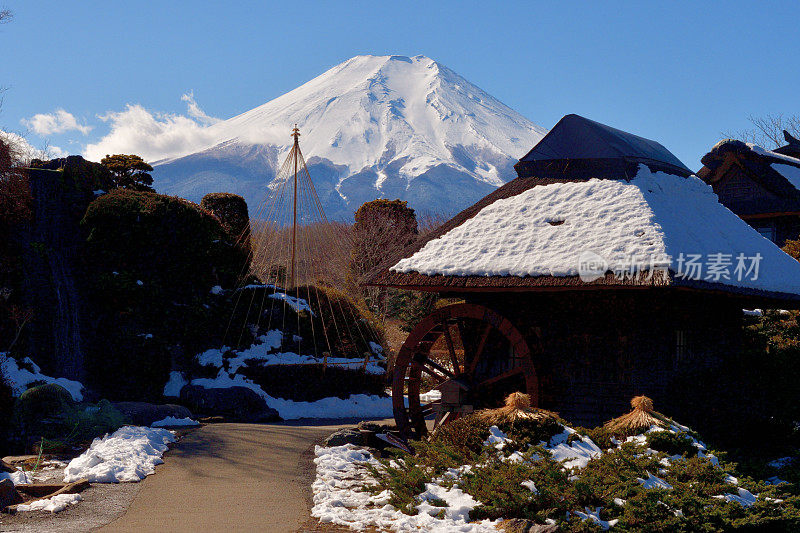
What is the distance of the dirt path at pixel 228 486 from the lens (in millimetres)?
6980

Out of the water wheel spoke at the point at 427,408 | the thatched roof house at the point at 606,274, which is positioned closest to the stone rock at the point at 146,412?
the water wheel spoke at the point at 427,408

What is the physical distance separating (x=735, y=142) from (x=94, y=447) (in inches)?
938

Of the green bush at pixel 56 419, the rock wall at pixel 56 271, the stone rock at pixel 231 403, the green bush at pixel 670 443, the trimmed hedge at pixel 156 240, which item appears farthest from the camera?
the trimmed hedge at pixel 156 240

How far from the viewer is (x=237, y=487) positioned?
28.1ft

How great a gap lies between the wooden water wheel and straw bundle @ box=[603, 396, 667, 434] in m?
3.02

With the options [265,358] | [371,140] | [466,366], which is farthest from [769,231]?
[371,140]

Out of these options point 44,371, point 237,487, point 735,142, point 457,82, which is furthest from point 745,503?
point 457,82

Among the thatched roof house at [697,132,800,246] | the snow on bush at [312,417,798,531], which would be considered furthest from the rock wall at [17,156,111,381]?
the thatched roof house at [697,132,800,246]

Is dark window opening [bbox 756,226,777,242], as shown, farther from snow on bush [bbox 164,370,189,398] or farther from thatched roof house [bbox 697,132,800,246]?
snow on bush [bbox 164,370,189,398]

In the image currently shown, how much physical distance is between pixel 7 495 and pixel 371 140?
19567cm

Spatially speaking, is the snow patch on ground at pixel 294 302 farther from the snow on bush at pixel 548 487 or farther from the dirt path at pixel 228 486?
the snow on bush at pixel 548 487

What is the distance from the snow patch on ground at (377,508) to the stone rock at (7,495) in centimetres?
328

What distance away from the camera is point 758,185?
976 inches

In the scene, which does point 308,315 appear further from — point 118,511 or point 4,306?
point 118,511
